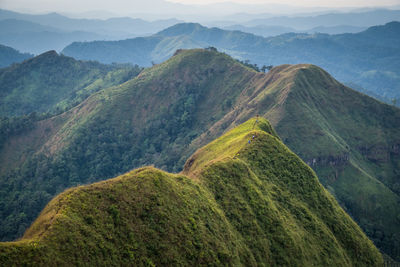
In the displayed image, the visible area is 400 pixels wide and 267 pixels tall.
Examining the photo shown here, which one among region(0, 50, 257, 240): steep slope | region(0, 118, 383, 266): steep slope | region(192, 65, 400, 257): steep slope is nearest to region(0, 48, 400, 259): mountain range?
region(192, 65, 400, 257): steep slope

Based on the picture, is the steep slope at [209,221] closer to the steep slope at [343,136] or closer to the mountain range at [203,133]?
the steep slope at [343,136]

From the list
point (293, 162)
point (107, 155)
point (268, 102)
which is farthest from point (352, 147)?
point (107, 155)

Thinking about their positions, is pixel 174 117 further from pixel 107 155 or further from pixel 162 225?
pixel 162 225

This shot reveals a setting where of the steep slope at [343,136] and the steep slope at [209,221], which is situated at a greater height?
the steep slope at [209,221]

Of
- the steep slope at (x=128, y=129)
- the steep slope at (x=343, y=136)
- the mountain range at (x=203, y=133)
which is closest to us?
the steep slope at (x=343, y=136)

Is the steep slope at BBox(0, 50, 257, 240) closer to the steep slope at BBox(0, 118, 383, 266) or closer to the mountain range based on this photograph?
the mountain range

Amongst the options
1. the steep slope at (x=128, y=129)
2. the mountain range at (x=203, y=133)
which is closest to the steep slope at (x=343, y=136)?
the mountain range at (x=203, y=133)

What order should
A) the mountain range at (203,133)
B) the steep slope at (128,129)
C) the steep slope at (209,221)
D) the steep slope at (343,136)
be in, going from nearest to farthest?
the steep slope at (209,221) < the steep slope at (343,136) < the mountain range at (203,133) < the steep slope at (128,129)
